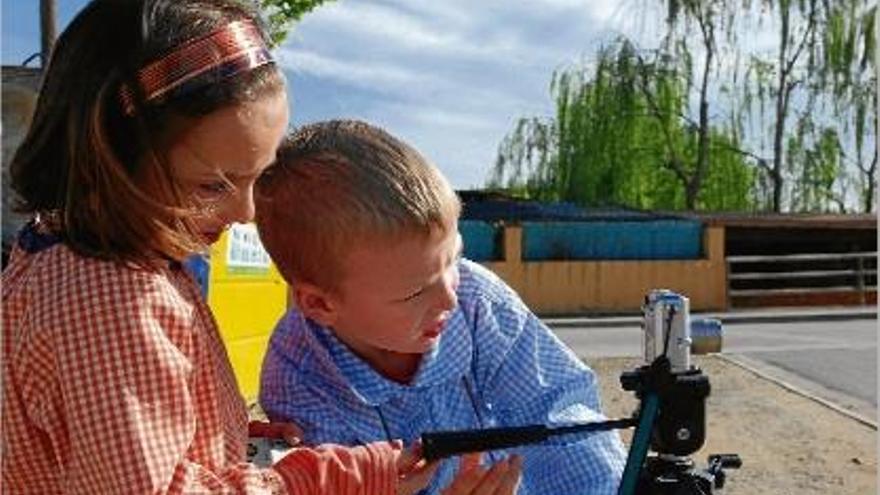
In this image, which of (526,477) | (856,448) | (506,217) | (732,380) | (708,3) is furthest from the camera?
Result: (708,3)

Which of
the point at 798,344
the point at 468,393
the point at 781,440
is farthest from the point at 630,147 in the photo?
the point at 468,393

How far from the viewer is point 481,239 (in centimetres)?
1878

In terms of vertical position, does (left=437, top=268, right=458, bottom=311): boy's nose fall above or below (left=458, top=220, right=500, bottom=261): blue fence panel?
above

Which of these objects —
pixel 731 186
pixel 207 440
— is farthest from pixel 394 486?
pixel 731 186

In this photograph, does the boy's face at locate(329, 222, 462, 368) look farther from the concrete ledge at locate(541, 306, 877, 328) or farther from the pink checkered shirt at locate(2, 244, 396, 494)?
the concrete ledge at locate(541, 306, 877, 328)

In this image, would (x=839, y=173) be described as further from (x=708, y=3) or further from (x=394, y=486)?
(x=394, y=486)

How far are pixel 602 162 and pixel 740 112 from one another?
8.95 feet

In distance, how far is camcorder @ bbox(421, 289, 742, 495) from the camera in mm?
1347

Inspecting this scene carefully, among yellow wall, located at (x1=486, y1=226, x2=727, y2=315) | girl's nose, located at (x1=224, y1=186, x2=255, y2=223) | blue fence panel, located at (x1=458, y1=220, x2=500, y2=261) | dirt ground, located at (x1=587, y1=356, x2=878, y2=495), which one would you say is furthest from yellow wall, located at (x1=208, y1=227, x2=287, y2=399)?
yellow wall, located at (x1=486, y1=226, x2=727, y2=315)

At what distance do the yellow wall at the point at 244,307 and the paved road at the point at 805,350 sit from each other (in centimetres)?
355

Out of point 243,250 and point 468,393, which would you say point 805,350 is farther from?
point 468,393

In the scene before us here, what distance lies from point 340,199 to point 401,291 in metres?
→ 0.12

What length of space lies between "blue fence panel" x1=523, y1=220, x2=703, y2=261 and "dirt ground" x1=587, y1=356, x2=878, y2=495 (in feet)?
31.9

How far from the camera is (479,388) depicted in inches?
63.2
